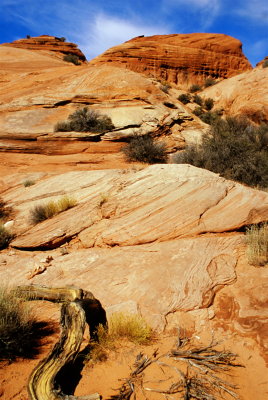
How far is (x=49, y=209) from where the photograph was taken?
5684 mm

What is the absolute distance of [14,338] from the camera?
2.81 metres

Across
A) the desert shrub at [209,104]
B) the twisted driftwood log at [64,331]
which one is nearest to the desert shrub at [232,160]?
the twisted driftwood log at [64,331]

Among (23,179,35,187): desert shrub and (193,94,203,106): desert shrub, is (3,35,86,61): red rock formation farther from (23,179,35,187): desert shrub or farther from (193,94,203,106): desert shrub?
(23,179,35,187): desert shrub

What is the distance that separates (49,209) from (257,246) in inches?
165

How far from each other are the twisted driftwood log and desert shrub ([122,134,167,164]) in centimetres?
610

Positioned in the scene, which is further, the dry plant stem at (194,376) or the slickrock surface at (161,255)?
the slickrock surface at (161,255)

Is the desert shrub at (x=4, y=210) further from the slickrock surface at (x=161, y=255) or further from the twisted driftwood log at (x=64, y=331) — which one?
the twisted driftwood log at (x=64, y=331)

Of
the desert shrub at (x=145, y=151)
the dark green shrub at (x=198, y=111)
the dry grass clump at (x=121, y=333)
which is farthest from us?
the dark green shrub at (x=198, y=111)

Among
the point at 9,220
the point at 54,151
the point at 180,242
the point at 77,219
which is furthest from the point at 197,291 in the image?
the point at 54,151

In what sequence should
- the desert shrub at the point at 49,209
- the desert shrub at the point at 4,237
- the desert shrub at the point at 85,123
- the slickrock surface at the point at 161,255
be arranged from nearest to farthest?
the slickrock surface at the point at 161,255 < the desert shrub at the point at 4,237 < the desert shrub at the point at 49,209 < the desert shrub at the point at 85,123

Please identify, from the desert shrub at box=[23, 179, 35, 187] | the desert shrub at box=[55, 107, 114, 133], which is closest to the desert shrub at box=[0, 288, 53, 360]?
the desert shrub at box=[23, 179, 35, 187]

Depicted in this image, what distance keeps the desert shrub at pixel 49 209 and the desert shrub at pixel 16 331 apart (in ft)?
8.52

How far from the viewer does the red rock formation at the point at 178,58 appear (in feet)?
88.8

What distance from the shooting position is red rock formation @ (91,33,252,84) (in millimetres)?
27062
